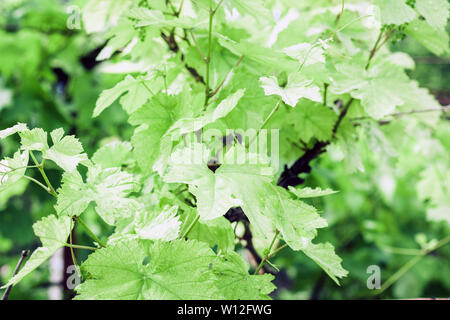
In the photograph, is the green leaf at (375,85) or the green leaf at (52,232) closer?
the green leaf at (52,232)

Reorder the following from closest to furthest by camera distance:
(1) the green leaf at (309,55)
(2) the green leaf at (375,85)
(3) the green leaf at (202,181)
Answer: (3) the green leaf at (202,181)
(1) the green leaf at (309,55)
(2) the green leaf at (375,85)

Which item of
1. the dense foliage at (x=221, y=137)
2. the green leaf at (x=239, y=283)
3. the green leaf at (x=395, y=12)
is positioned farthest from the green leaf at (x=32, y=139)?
the green leaf at (x=395, y=12)

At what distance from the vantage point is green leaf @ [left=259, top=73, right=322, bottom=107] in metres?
0.42

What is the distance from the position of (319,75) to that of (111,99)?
291 millimetres

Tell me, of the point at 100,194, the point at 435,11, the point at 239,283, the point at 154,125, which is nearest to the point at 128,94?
the point at 154,125

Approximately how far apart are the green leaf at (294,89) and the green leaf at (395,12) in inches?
7.4

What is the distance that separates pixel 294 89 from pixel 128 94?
0.26m

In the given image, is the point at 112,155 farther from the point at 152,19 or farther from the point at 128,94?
the point at 152,19

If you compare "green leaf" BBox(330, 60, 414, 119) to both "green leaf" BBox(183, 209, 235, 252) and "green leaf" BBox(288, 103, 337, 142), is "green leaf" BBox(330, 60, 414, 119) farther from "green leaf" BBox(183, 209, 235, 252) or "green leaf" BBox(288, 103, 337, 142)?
"green leaf" BBox(183, 209, 235, 252)

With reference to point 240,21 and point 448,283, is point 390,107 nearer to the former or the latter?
point 240,21

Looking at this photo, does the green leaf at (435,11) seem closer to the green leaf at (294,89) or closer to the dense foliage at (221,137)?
the dense foliage at (221,137)

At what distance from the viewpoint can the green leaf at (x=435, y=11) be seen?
0.56m

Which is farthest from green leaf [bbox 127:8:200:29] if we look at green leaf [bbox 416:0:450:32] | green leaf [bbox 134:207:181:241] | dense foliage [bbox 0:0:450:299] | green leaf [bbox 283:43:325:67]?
green leaf [bbox 416:0:450:32]
